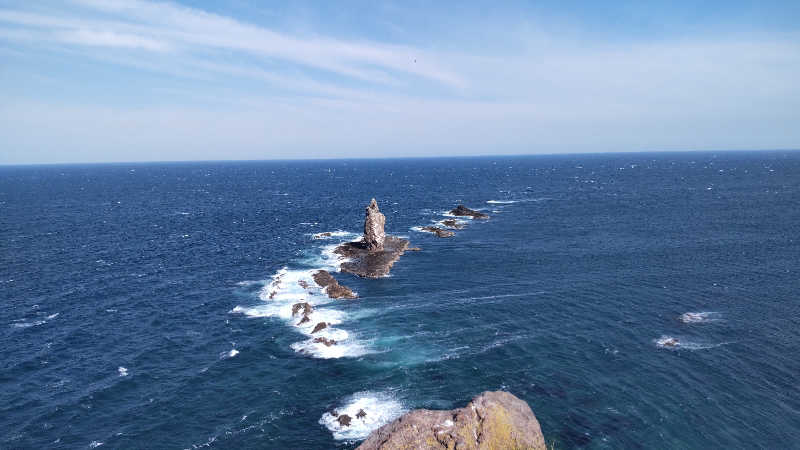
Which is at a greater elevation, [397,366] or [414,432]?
[414,432]

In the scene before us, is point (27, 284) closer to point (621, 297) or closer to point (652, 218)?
point (621, 297)

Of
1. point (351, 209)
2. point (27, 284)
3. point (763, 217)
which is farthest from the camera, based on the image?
point (351, 209)

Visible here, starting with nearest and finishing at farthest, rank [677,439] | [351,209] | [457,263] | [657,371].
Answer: [677,439]
[657,371]
[457,263]
[351,209]

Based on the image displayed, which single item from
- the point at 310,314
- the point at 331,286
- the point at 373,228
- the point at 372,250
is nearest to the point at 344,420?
the point at 310,314

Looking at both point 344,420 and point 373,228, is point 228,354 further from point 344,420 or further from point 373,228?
point 373,228

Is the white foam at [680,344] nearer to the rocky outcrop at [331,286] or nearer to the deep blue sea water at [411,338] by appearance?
the deep blue sea water at [411,338]

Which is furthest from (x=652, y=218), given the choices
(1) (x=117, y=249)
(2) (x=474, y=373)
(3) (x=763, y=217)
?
(1) (x=117, y=249)
